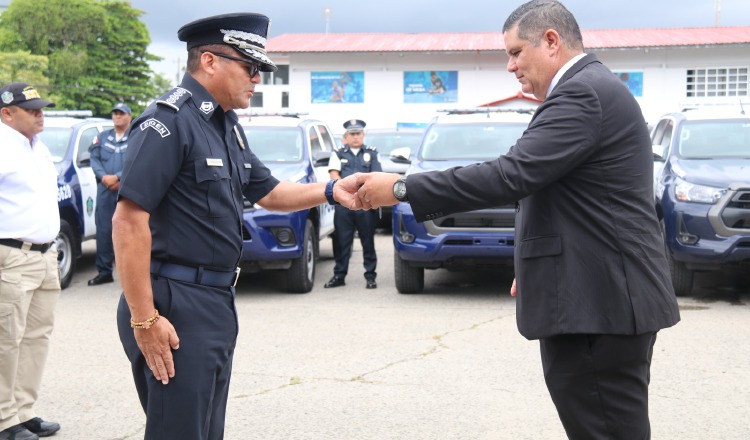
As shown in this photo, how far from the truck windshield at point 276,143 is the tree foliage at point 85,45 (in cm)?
5144

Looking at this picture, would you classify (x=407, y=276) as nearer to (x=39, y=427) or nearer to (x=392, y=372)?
(x=392, y=372)

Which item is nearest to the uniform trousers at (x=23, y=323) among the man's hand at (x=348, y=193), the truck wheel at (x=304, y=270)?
the man's hand at (x=348, y=193)

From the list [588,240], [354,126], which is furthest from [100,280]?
[588,240]

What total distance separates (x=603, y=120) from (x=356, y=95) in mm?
39048

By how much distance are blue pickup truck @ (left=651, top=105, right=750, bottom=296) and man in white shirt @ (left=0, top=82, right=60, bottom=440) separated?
6308mm

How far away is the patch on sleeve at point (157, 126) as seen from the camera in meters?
2.97

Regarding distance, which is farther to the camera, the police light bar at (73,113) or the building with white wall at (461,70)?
the building with white wall at (461,70)

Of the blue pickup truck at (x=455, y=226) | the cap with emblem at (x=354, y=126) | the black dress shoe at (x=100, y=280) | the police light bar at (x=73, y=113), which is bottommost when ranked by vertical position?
the black dress shoe at (x=100, y=280)

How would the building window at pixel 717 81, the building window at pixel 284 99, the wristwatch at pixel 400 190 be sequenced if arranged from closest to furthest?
the wristwatch at pixel 400 190 → the building window at pixel 717 81 → the building window at pixel 284 99

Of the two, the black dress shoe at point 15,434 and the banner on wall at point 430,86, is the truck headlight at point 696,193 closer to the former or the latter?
the black dress shoe at point 15,434

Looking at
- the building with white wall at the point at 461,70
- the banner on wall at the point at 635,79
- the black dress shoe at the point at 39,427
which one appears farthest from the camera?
the banner on wall at the point at 635,79

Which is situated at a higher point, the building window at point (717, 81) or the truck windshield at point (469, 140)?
the building window at point (717, 81)

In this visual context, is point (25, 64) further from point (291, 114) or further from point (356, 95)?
point (291, 114)

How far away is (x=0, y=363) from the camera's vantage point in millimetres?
4898
